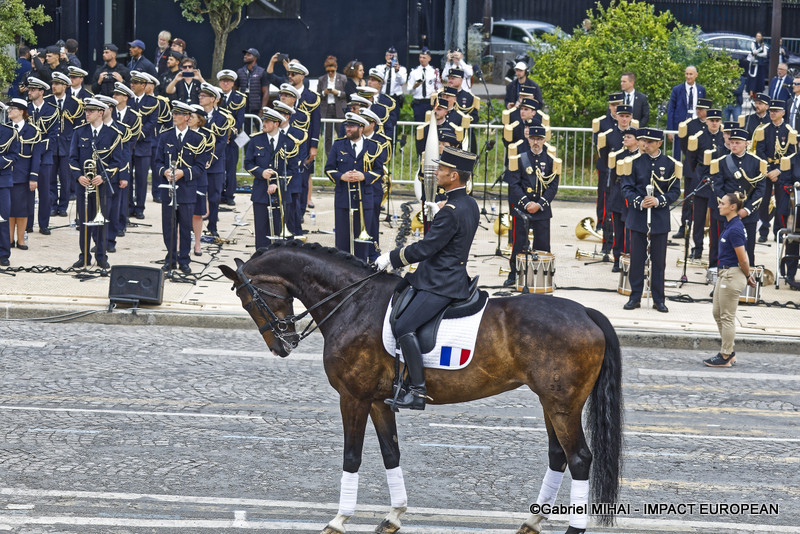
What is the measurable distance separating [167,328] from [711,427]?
22.7ft

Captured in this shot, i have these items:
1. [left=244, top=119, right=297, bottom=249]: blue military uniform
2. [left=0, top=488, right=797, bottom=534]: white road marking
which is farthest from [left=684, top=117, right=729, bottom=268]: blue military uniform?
[left=0, top=488, right=797, bottom=534]: white road marking

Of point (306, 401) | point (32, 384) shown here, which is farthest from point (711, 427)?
point (32, 384)

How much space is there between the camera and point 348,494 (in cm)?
864

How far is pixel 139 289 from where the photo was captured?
50.7 ft

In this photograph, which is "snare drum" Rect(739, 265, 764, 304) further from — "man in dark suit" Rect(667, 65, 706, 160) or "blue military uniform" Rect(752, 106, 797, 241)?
"man in dark suit" Rect(667, 65, 706, 160)

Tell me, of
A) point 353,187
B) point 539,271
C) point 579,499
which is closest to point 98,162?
point 353,187

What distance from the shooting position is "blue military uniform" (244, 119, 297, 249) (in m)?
18.2

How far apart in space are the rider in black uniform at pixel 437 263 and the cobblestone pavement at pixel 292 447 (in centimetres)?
124

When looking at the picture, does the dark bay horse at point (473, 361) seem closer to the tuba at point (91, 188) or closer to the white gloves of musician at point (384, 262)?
the white gloves of musician at point (384, 262)

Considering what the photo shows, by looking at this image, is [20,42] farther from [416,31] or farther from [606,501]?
[606,501]

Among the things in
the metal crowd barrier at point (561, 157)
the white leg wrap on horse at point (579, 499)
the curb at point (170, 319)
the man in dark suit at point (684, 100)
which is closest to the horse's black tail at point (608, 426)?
the white leg wrap on horse at point (579, 499)

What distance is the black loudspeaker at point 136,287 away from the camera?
1543 centimetres

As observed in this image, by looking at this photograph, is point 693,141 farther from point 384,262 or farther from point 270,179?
point 384,262

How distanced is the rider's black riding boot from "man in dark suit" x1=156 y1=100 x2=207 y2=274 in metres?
9.30
